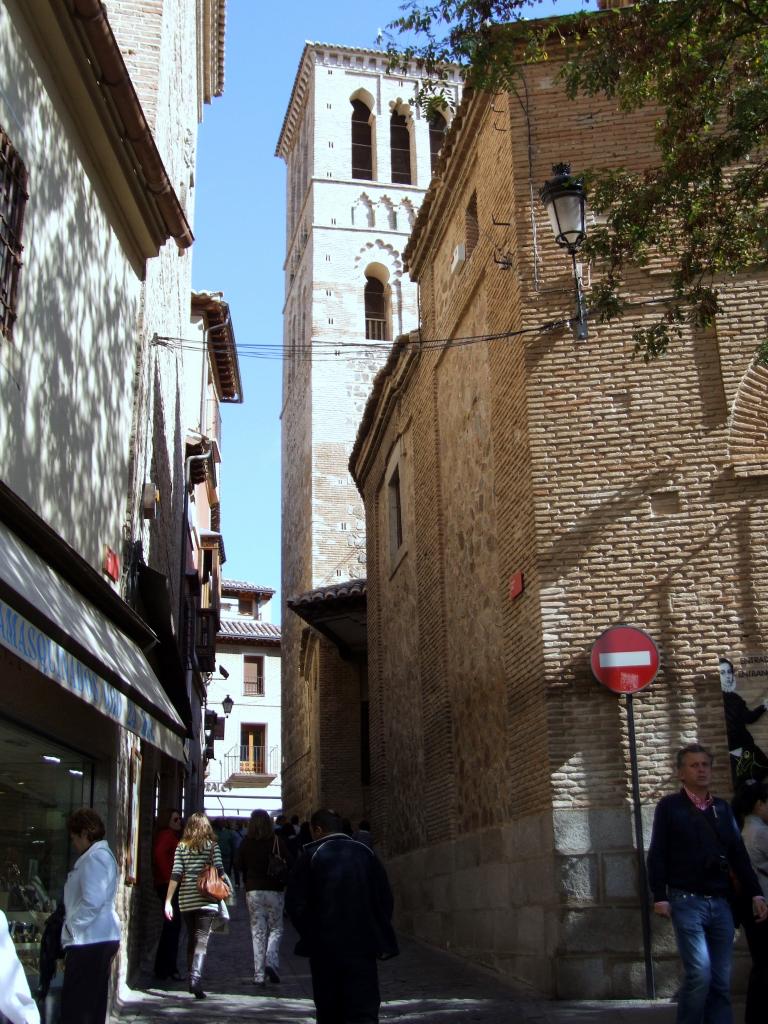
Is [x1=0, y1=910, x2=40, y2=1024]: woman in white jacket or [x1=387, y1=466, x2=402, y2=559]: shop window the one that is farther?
[x1=387, y1=466, x2=402, y2=559]: shop window

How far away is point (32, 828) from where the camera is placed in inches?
281

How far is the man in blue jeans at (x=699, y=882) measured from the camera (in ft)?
19.2

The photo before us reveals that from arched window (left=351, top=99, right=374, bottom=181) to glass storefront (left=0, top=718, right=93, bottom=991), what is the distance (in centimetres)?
3534

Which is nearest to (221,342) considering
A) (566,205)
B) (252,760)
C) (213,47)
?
(213,47)

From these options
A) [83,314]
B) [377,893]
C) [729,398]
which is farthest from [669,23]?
[377,893]

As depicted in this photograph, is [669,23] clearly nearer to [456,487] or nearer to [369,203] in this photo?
[456,487]

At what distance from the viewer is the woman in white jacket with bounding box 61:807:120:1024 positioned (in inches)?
220

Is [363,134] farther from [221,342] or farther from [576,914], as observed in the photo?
[576,914]

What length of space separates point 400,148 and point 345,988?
1526 inches

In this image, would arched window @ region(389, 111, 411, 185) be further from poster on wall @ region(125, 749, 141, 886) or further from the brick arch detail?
poster on wall @ region(125, 749, 141, 886)

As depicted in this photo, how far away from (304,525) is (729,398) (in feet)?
81.0

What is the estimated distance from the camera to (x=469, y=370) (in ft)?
42.9

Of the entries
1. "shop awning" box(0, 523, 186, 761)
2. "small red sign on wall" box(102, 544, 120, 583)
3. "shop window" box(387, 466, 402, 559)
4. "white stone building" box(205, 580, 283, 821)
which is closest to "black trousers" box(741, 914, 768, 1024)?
"shop awning" box(0, 523, 186, 761)

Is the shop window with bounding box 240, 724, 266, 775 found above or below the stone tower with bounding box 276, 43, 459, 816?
below
